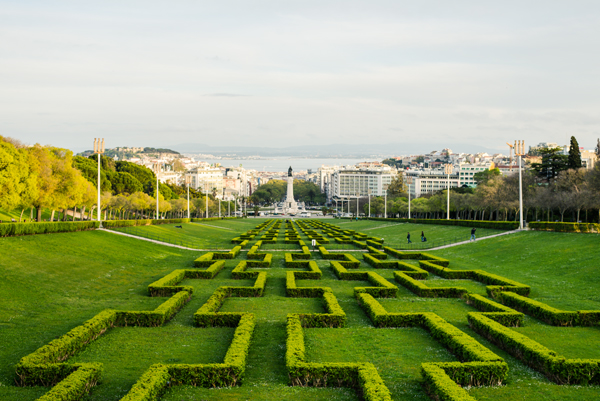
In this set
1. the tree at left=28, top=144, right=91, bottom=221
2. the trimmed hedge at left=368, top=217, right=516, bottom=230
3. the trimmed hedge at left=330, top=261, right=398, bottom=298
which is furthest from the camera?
the trimmed hedge at left=368, top=217, right=516, bottom=230

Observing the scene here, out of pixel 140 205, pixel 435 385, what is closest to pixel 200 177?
pixel 140 205

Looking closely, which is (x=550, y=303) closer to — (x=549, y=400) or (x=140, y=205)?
(x=549, y=400)

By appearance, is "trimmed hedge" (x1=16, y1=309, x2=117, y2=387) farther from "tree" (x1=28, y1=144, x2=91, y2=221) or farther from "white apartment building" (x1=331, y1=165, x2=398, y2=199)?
"white apartment building" (x1=331, y1=165, x2=398, y2=199)

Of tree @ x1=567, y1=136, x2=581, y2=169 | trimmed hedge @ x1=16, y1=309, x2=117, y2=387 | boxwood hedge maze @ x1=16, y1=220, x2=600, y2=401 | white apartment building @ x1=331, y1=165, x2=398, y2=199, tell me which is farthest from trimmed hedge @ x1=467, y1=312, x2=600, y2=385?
white apartment building @ x1=331, y1=165, x2=398, y2=199

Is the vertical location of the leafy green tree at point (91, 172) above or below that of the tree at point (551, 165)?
below

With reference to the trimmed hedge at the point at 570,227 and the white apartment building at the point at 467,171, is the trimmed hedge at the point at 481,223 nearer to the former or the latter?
the trimmed hedge at the point at 570,227

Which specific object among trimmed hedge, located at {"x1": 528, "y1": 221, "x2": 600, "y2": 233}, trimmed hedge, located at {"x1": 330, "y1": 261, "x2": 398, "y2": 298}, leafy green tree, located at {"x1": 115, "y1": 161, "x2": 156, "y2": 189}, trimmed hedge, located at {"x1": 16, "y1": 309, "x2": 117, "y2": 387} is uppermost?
leafy green tree, located at {"x1": 115, "y1": 161, "x2": 156, "y2": 189}

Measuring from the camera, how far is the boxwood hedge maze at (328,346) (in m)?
8.97

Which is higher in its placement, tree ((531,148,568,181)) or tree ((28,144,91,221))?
tree ((531,148,568,181))

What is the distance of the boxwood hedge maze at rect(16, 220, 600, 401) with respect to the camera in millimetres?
8969

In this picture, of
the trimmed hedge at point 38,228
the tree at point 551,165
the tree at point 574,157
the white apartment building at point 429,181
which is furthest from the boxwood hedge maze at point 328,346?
the white apartment building at point 429,181

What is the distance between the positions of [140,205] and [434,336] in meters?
54.1

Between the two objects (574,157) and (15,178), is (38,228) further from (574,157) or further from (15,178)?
(574,157)

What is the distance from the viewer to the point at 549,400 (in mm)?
8641
